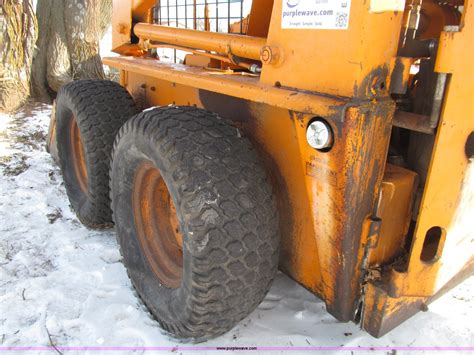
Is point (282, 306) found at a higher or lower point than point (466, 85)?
lower

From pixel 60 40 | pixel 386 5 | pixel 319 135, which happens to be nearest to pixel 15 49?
pixel 60 40

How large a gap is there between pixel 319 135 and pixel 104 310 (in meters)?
1.64

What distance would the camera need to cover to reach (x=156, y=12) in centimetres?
334

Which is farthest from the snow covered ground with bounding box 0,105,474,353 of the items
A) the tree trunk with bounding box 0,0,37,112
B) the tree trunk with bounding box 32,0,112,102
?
the tree trunk with bounding box 32,0,112,102

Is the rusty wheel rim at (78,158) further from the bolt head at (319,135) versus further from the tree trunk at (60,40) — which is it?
the tree trunk at (60,40)

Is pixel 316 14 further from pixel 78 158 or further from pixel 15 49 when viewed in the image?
pixel 15 49

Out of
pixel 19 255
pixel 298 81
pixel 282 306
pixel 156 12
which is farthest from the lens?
pixel 156 12

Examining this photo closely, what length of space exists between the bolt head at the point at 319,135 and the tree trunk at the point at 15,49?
19.6 ft

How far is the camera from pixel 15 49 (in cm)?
643

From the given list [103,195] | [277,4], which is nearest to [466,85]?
[277,4]

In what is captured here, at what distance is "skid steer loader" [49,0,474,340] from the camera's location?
157 centimetres

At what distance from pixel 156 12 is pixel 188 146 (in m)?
1.82

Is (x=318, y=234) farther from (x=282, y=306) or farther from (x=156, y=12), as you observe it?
(x=156, y=12)

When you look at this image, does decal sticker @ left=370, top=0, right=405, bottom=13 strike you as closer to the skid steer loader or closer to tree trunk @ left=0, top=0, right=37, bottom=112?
the skid steer loader
